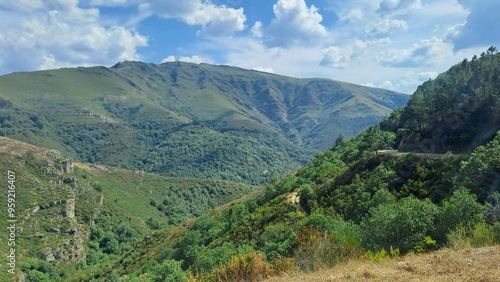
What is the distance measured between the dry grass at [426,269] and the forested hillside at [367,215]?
109 cm

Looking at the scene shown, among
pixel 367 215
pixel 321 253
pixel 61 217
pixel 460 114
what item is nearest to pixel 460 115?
pixel 460 114

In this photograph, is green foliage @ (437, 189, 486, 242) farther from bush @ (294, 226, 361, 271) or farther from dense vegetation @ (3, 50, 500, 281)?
bush @ (294, 226, 361, 271)

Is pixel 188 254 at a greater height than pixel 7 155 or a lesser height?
lesser

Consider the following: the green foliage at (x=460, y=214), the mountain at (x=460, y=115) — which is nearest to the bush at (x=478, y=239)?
the green foliage at (x=460, y=214)

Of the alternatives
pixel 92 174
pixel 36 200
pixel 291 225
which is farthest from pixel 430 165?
pixel 92 174

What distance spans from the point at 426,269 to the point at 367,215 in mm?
21250

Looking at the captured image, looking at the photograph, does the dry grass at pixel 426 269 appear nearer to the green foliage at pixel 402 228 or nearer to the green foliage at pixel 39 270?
the green foliage at pixel 402 228

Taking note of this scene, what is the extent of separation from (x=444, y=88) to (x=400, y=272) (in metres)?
65.3

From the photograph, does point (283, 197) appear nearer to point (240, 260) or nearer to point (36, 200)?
point (240, 260)

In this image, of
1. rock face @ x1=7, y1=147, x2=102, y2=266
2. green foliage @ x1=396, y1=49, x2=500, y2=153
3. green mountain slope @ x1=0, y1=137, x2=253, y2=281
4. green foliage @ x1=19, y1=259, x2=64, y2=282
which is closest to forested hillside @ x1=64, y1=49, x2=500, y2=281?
green foliage @ x1=396, y1=49, x2=500, y2=153

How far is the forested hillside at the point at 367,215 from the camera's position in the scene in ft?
49.2

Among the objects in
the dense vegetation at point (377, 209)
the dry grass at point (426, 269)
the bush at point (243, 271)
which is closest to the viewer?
the dry grass at point (426, 269)

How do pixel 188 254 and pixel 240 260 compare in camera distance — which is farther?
pixel 188 254

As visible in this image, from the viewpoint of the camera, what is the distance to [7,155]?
148 metres
